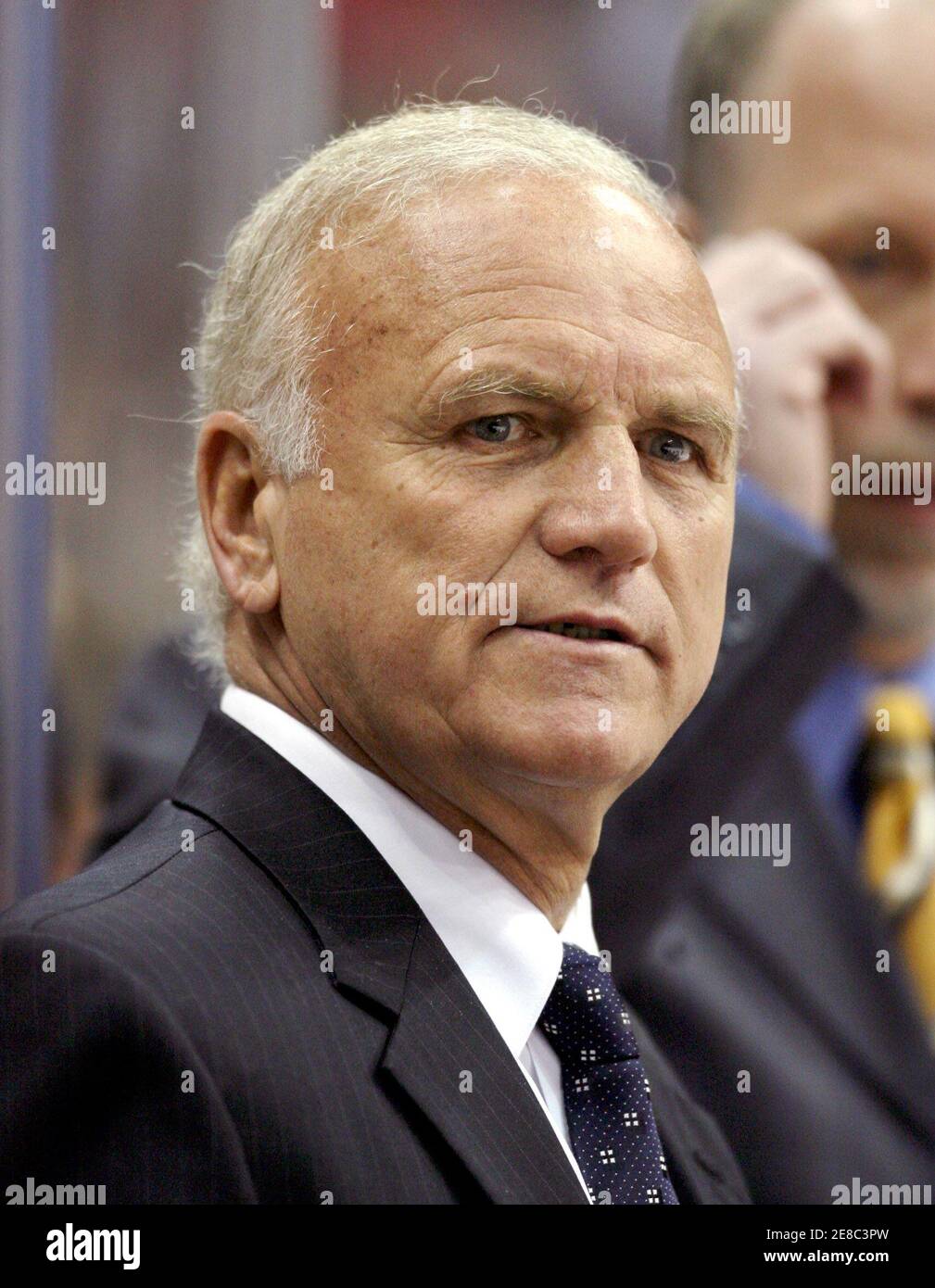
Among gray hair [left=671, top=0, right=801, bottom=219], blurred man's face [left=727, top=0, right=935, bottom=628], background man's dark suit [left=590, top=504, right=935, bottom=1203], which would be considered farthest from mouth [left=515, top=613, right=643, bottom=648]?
gray hair [left=671, top=0, right=801, bottom=219]

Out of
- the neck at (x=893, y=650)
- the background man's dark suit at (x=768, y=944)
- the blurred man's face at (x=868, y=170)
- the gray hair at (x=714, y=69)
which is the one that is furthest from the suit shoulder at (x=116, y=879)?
the neck at (x=893, y=650)

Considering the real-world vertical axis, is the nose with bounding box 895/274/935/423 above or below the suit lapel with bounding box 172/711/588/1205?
above

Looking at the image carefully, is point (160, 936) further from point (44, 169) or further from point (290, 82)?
point (290, 82)

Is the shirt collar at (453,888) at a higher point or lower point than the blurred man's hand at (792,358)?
lower

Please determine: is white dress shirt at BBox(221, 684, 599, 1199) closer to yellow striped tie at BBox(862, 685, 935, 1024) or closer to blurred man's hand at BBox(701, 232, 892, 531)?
blurred man's hand at BBox(701, 232, 892, 531)

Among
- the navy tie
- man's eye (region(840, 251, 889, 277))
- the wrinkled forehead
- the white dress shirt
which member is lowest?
the navy tie

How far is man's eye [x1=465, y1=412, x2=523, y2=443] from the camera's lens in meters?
1.02

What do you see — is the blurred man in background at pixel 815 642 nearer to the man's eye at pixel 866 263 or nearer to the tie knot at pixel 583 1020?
the man's eye at pixel 866 263

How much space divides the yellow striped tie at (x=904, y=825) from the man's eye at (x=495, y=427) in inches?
51.4

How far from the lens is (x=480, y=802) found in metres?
1.04

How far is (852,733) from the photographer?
7.66 ft

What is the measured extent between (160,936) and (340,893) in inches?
5.5

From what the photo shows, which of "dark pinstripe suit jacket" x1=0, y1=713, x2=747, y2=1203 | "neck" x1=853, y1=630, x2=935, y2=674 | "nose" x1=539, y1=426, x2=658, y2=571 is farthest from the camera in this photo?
"neck" x1=853, y1=630, x2=935, y2=674

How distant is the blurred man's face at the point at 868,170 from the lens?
2.08 m
